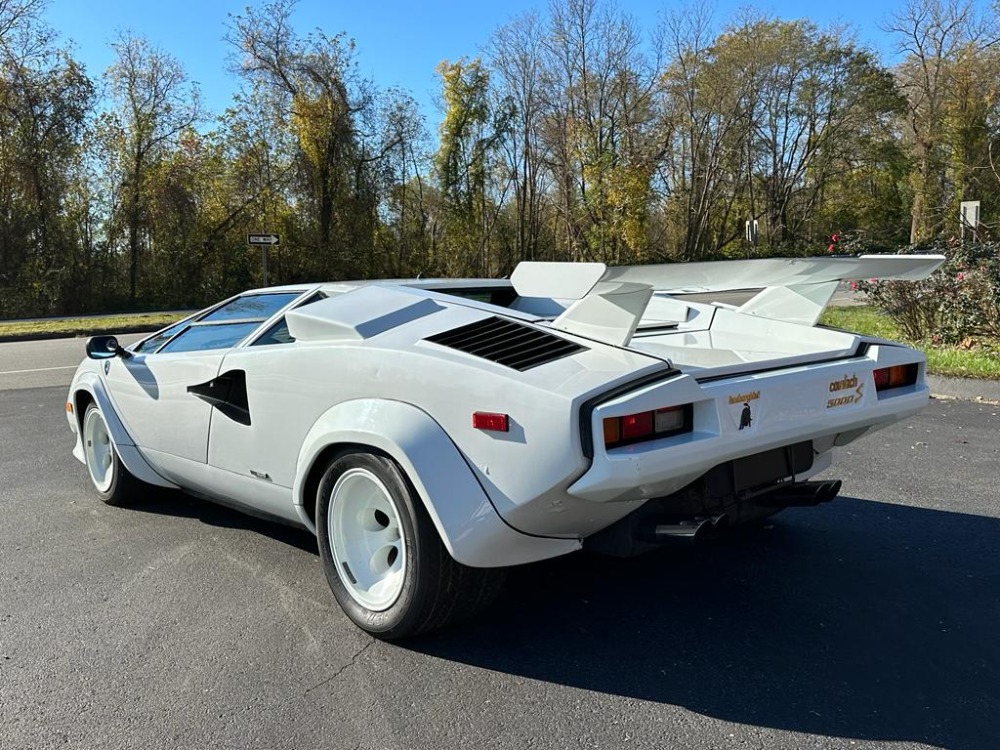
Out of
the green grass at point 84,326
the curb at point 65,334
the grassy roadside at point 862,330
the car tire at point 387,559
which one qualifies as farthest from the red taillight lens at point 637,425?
the green grass at point 84,326

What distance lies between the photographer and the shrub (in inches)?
379

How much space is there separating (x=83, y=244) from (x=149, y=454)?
26.6 m

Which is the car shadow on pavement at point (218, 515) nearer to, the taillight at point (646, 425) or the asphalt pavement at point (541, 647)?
the asphalt pavement at point (541, 647)

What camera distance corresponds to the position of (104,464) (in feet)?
16.3

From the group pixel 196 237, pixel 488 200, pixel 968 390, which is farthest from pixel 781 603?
pixel 488 200

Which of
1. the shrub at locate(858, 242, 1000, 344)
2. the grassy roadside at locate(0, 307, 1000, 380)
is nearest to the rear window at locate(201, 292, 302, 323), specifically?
the grassy roadside at locate(0, 307, 1000, 380)

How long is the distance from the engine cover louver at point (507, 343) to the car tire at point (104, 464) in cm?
276

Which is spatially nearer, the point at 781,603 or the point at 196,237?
the point at 781,603

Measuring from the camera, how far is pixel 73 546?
13.9ft

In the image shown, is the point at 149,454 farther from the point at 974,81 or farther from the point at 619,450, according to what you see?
the point at 974,81

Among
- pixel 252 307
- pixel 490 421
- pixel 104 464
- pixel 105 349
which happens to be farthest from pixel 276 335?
pixel 104 464

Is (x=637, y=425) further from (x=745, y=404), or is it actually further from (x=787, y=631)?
(x=787, y=631)

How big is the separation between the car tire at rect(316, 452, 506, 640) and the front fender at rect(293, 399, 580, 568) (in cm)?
11

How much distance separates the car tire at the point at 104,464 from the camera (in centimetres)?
472
